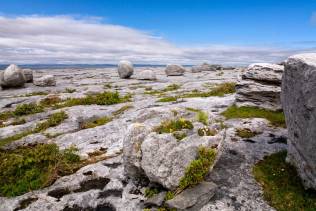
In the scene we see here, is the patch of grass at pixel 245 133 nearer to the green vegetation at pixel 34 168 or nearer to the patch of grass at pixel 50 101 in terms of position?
the green vegetation at pixel 34 168

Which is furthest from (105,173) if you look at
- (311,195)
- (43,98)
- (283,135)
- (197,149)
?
(43,98)

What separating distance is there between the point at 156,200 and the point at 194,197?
1705 mm

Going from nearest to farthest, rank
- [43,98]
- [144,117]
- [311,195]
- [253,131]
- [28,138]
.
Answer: [311,195]
[144,117]
[253,131]
[28,138]
[43,98]

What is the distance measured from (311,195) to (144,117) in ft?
34.0

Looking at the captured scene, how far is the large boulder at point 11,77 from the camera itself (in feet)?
187

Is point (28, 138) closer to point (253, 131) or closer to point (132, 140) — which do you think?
point (132, 140)

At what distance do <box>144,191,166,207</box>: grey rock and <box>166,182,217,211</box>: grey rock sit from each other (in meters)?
0.56

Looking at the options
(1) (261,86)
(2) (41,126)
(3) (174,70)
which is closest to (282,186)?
(1) (261,86)

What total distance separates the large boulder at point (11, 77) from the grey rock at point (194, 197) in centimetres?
5294

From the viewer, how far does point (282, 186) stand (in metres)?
14.5

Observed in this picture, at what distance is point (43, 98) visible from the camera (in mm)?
42750

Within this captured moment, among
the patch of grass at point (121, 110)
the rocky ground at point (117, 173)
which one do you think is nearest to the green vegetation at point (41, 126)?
the rocky ground at point (117, 173)

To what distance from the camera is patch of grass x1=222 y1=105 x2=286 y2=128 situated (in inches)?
930

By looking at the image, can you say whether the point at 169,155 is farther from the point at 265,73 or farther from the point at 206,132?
the point at 265,73
